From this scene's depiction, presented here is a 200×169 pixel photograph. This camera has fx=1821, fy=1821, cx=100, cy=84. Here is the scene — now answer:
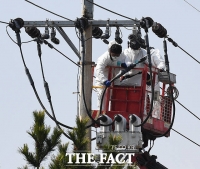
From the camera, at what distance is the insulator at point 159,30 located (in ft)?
117

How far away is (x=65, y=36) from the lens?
35656 mm

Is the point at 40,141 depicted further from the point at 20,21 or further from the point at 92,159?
the point at 20,21

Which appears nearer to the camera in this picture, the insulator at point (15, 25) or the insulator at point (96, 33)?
the insulator at point (15, 25)

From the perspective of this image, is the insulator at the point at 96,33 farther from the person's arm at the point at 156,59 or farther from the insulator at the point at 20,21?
the insulator at the point at 20,21

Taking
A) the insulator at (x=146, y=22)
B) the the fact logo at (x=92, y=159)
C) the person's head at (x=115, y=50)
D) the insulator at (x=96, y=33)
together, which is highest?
the insulator at (x=96, y=33)

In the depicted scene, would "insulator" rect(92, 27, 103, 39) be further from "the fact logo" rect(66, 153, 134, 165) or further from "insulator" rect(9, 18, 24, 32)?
"the fact logo" rect(66, 153, 134, 165)

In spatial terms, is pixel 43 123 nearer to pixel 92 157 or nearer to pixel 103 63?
pixel 92 157

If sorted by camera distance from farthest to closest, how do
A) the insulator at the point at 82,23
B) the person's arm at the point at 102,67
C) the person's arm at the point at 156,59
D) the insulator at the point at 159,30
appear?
the person's arm at the point at 156,59, the person's arm at the point at 102,67, the insulator at the point at 159,30, the insulator at the point at 82,23

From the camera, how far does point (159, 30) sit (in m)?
35.8

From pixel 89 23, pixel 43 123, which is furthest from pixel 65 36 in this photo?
pixel 43 123

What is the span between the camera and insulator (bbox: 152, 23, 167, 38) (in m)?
35.8

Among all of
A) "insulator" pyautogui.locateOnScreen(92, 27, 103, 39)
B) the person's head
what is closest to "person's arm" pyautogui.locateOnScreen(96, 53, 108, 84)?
the person's head

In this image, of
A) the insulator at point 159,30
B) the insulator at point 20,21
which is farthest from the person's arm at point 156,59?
the insulator at point 20,21

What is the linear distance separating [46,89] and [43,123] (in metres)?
3.79
